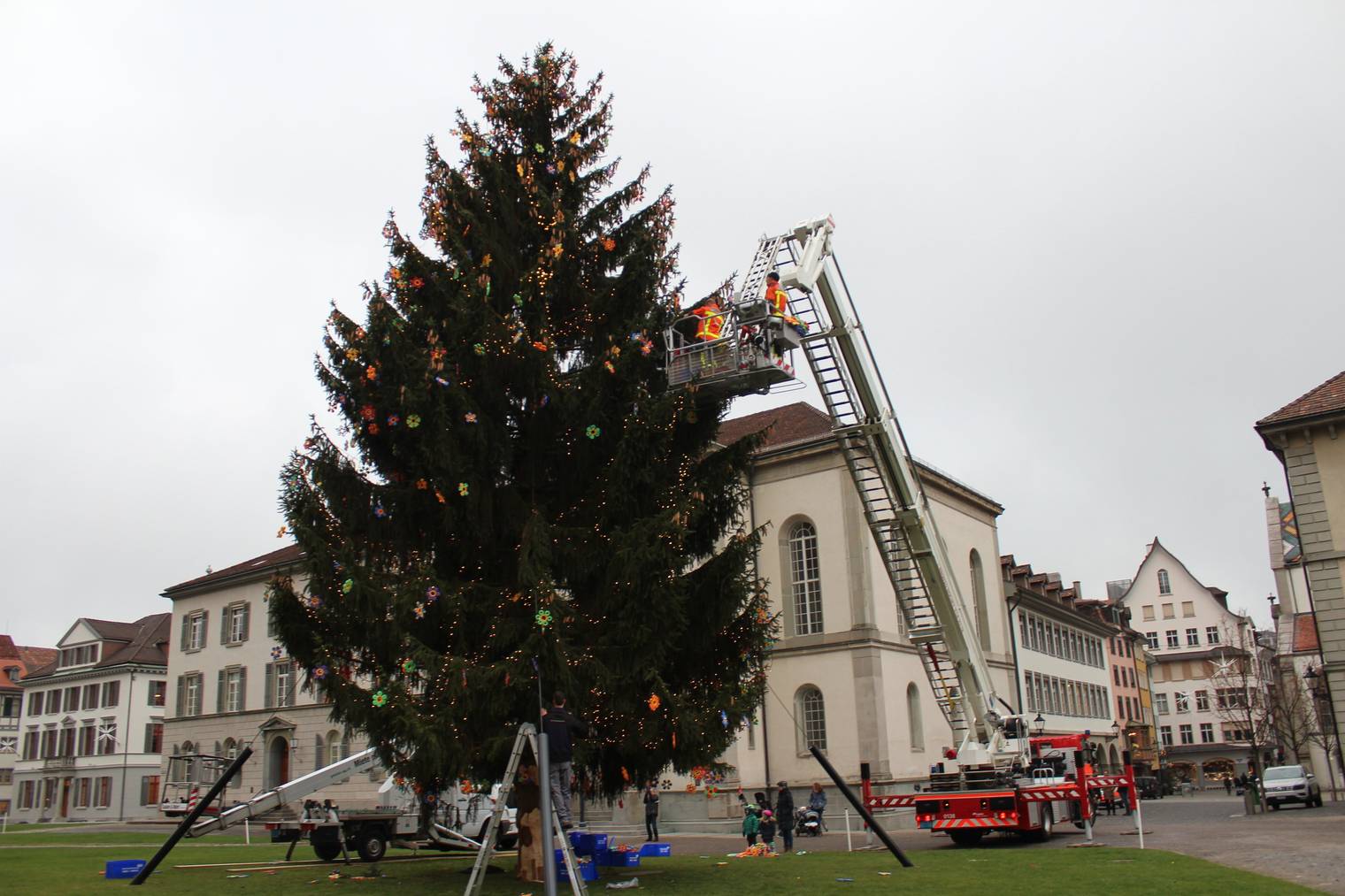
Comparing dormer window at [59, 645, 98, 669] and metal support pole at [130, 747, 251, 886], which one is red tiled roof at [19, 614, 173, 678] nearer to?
dormer window at [59, 645, 98, 669]

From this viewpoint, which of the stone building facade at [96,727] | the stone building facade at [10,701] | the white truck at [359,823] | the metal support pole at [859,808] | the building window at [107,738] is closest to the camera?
the metal support pole at [859,808]

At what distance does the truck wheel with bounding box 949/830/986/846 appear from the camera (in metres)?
22.2

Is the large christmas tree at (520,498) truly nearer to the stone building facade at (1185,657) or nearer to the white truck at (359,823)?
the white truck at (359,823)

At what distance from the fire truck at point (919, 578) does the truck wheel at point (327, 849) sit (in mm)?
A: 10020

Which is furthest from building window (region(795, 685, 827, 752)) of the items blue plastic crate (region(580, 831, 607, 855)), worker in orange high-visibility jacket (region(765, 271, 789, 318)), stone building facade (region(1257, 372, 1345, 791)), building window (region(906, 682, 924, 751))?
worker in orange high-visibility jacket (region(765, 271, 789, 318))

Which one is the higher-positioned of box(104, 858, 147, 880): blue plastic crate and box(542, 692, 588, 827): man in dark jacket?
box(542, 692, 588, 827): man in dark jacket

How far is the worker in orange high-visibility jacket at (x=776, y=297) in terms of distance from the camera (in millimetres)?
17266

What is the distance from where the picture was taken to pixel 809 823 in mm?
29156

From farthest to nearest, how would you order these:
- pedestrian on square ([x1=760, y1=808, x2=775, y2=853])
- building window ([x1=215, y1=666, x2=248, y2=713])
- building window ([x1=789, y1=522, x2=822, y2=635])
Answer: building window ([x1=215, y1=666, x2=248, y2=713])
building window ([x1=789, y1=522, x2=822, y2=635])
pedestrian on square ([x1=760, y1=808, x2=775, y2=853])

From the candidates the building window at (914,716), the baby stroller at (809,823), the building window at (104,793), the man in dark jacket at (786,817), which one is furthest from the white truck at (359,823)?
the building window at (104,793)

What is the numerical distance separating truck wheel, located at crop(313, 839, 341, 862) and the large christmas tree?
8083 mm

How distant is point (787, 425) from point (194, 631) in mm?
34549

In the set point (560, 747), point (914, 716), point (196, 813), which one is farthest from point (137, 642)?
point (560, 747)

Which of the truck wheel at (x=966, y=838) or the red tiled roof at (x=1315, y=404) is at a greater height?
the red tiled roof at (x=1315, y=404)
